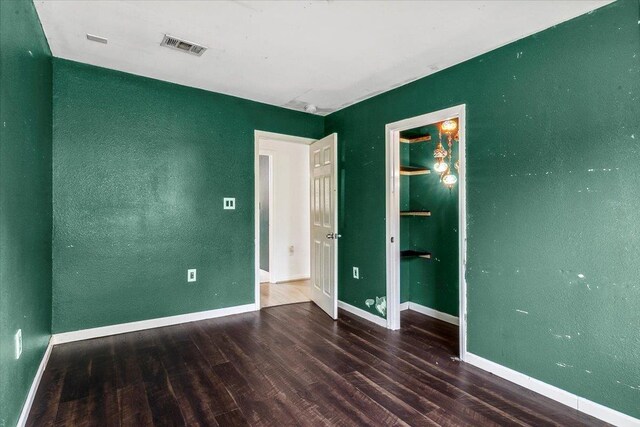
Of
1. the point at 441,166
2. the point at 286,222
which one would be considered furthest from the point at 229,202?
the point at 441,166

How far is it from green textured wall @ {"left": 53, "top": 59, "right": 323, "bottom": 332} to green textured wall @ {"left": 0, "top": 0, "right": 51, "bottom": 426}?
0.92 feet

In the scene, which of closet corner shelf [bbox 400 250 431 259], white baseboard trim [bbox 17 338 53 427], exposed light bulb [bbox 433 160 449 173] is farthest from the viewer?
closet corner shelf [bbox 400 250 431 259]

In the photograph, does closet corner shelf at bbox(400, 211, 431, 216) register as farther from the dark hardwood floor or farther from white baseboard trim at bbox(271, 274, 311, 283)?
white baseboard trim at bbox(271, 274, 311, 283)

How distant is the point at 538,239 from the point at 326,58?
2085 mm

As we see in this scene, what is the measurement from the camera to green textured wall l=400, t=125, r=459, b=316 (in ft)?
11.5

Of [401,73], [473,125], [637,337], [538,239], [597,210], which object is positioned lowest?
[637,337]

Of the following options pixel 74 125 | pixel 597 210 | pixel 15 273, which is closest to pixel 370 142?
pixel 597 210

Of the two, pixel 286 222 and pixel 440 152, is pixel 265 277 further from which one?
pixel 440 152

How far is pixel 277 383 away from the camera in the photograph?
2.24 m

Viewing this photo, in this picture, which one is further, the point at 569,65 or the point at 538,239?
the point at 538,239

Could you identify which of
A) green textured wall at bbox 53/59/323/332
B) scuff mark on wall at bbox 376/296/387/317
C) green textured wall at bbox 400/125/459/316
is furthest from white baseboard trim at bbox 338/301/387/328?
green textured wall at bbox 53/59/323/332

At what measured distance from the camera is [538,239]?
2182mm

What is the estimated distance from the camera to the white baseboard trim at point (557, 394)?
1.83m

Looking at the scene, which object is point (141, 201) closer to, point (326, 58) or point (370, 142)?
point (326, 58)
